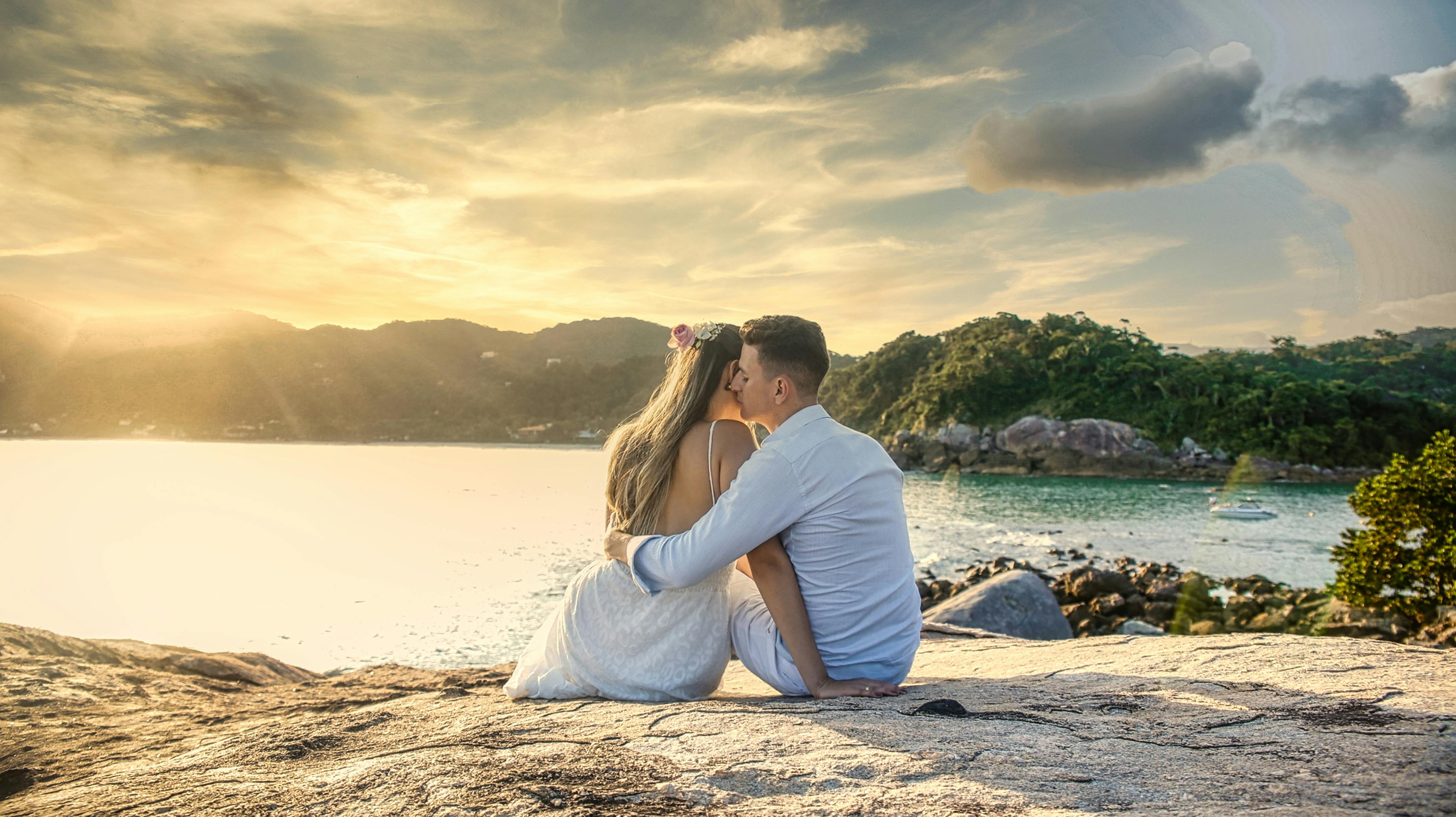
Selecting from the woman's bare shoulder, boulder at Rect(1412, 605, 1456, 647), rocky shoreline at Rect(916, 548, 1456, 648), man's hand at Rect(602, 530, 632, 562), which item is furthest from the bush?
man's hand at Rect(602, 530, 632, 562)

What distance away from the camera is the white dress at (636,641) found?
3.20 meters

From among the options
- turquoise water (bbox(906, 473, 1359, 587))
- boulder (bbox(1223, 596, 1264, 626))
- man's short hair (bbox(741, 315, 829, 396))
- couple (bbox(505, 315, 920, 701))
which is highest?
man's short hair (bbox(741, 315, 829, 396))

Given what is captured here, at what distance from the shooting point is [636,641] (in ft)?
10.5

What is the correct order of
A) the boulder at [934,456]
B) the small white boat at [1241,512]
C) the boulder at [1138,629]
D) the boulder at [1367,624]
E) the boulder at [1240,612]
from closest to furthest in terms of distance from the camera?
the boulder at [1367,624] → the boulder at [1138,629] → the boulder at [1240,612] → the small white boat at [1241,512] → the boulder at [934,456]

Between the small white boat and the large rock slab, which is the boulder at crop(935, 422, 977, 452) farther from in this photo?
the large rock slab

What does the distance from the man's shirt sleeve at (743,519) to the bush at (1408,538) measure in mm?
5964

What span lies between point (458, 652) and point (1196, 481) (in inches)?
1809

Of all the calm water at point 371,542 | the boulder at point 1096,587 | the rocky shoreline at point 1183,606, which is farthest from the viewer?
the boulder at point 1096,587

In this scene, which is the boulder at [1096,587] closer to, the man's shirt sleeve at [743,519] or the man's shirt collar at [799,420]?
the man's shirt collar at [799,420]

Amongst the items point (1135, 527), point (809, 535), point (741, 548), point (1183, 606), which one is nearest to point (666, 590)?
point (741, 548)

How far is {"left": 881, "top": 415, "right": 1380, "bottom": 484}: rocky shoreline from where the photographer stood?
148ft

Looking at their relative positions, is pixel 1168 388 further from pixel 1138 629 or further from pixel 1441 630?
pixel 1441 630

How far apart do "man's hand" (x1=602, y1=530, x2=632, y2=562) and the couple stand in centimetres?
1

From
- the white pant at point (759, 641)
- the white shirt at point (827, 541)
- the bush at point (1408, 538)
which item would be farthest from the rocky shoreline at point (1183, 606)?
the white shirt at point (827, 541)
